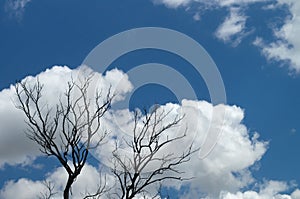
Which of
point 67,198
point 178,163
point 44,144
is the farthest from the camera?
point 178,163

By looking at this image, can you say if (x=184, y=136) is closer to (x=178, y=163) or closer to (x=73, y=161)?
(x=178, y=163)

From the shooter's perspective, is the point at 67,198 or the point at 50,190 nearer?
the point at 67,198

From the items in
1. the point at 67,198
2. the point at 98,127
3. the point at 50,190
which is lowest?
the point at 67,198

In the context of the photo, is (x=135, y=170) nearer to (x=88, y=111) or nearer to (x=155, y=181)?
(x=155, y=181)

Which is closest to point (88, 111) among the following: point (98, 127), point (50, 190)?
point (98, 127)

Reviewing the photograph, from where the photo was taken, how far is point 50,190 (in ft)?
53.0

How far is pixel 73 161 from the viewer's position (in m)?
14.9

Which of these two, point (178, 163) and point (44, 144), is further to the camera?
point (178, 163)

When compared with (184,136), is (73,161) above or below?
below

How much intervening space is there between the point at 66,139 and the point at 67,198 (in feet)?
5.97

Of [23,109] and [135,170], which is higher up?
[23,109]

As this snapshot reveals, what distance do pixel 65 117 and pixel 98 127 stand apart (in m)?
1.01

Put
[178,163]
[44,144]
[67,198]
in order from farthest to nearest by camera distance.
Answer: [178,163] < [44,144] < [67,198]

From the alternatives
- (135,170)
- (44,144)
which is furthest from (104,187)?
(44,144)
